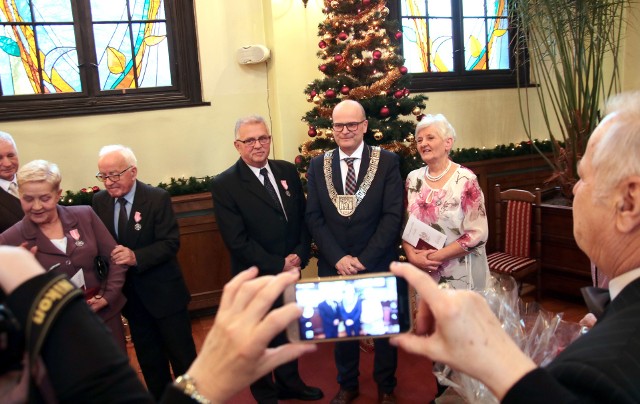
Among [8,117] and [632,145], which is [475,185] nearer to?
[632,145]

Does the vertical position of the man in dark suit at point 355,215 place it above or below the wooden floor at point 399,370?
above

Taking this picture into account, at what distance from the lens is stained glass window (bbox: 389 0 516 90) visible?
5.20 metres

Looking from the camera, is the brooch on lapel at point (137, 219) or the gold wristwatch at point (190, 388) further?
the brooch on lapel at point (137, 219)

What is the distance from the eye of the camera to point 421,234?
2746 millimetres

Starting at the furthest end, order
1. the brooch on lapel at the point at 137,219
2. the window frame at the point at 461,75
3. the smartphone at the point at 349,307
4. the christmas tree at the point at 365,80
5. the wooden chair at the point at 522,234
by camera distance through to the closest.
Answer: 1. the window frame at the point at 461,75
2. the wooden chair at the point at 522,234
3. the christmas tree at the point at 365,80
4. the brooch on lapel at the point at 137,219
5. the smartphone at the point at 349,307

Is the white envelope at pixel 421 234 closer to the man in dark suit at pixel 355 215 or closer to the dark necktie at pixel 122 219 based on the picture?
the man in dark suit at pixel 355 215

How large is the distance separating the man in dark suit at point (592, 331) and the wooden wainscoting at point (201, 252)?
3517 millimetres

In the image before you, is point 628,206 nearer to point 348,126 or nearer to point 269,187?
point 348,126

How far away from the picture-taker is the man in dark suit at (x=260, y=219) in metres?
2.84

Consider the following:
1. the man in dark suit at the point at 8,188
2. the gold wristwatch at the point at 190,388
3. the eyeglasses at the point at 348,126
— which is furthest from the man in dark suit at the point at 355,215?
the gold wristwatch at the point at 190,388

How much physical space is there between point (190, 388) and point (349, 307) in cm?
37

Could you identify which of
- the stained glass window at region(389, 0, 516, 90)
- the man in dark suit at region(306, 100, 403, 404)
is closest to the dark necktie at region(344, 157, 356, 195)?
the man in dark suit at region(306, 100, 403, 404)

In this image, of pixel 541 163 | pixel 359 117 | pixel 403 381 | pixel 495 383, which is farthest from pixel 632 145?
pixel 541 163

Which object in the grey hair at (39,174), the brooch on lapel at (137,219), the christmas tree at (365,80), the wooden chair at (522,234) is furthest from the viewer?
the wooden chair at (522,234)
